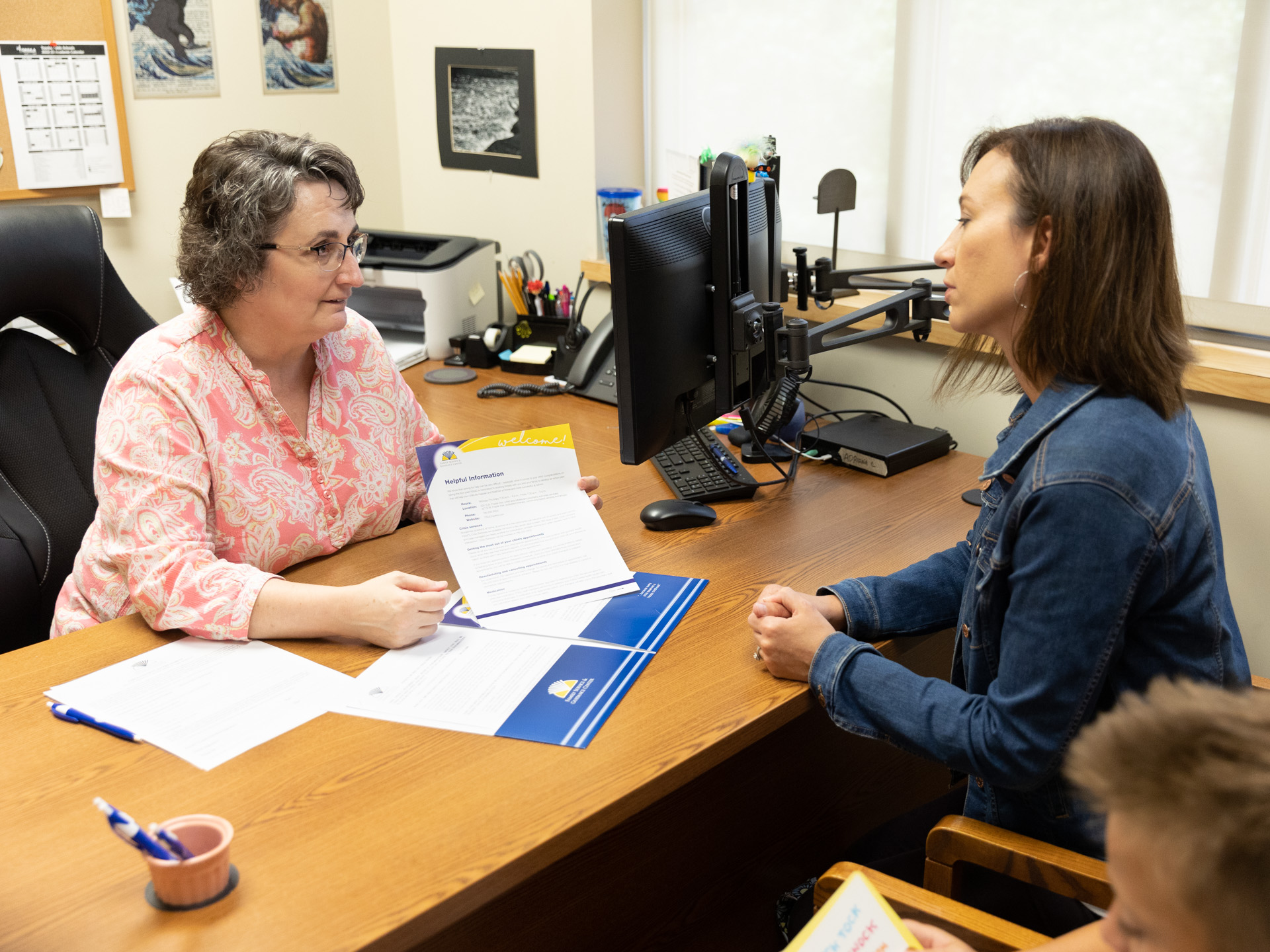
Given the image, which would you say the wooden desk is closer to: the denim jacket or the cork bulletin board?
the denim jacket

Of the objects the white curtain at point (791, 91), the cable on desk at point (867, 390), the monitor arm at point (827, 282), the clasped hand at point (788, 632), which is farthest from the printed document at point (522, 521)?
the white curtain at point (791, 91)

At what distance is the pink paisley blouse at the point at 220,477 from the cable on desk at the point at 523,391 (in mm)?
629

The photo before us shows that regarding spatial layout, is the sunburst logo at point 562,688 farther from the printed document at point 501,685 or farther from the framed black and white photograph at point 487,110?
the framed black and white photograph at point 487,110

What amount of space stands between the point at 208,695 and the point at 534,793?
407 mm

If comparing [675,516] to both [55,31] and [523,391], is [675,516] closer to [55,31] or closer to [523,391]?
[523,391]

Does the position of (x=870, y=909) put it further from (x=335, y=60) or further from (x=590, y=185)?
(x=335, y=60)

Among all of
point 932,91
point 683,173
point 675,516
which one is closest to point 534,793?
point 675,516

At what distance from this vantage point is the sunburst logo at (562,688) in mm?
1101

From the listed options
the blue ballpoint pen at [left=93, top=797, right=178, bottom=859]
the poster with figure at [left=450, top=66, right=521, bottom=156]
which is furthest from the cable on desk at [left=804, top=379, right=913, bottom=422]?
the blue ballpoint pen at [left=93, top=797, right=178, bottom=859]

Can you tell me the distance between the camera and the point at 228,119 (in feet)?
8.69

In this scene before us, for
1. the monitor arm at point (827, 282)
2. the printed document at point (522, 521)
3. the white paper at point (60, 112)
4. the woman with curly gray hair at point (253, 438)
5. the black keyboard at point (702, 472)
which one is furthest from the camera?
the white paper at point (60, 112)

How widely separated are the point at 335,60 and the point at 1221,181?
2.22m

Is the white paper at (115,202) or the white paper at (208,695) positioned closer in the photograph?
the white paper at (208,695)

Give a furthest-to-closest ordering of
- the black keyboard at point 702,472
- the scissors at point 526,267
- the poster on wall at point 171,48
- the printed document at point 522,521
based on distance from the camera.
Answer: the scissors at point 526,267 → the poster on wall at point 171,48 → the black keyboard at point 702,472 → the printed document at point 522,521
